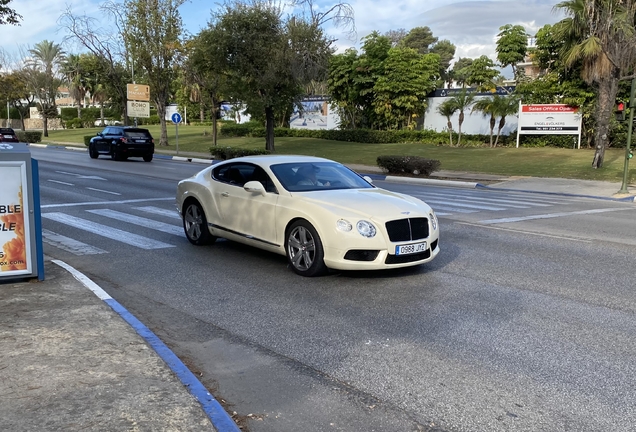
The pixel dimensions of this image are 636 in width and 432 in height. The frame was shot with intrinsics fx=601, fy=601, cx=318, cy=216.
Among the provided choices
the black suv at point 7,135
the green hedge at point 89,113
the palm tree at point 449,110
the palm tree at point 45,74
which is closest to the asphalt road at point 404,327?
the black suv at point 7,135

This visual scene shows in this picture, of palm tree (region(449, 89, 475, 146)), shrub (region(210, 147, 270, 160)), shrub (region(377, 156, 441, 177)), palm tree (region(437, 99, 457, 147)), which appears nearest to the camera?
shrub (region(377, 156, 441, 177))

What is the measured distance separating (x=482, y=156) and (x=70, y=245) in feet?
93.7

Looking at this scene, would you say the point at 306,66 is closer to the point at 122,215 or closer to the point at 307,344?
the point at 122,215

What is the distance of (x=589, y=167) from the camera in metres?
28.1

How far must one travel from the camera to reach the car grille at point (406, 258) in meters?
7.09

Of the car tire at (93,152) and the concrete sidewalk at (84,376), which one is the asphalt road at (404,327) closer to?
the concrete sidewalk at (84,376)

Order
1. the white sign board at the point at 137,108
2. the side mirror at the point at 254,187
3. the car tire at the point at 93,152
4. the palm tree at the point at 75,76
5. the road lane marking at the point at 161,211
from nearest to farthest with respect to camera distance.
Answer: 1. the side mirror at the point at 254,187
2. the road lane marking at the point at 161,211
3. the car tire at the point at 93,152
4. the white sign board at the point at 137,108
5. the palm tree at the point at 75,76

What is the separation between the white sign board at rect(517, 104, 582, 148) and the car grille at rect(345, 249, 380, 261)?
3396 centimetres

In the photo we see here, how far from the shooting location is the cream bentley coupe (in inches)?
278

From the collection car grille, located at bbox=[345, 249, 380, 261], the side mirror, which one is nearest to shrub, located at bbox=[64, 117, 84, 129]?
the side mirror

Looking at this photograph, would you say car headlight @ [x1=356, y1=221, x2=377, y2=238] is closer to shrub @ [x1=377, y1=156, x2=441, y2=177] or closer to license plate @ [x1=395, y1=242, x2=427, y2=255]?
license plate @ [x1=395, y1=242, x2=427, y2=255]

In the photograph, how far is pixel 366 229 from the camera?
7031 mm

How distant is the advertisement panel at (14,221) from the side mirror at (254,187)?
2713mm

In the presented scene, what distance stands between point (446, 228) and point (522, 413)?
24.7 ft
